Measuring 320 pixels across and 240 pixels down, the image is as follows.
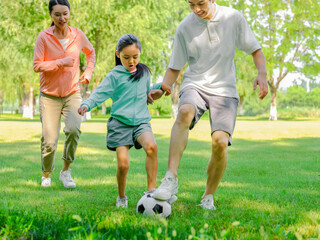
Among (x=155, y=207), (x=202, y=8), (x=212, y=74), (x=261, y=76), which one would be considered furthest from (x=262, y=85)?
(x=155, y=207)

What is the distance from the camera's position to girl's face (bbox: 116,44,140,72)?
15.4ft

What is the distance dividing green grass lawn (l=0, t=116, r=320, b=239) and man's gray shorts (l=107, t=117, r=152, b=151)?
0.69 meters

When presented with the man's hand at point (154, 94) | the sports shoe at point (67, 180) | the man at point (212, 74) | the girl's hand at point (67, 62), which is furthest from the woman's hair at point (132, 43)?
the sports shoe at point (67, 180)

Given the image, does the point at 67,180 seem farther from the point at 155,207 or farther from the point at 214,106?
the point at 214,106

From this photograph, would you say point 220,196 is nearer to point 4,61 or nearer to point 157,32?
point 157,32

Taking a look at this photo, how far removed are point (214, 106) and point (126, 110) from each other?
3.12 ft

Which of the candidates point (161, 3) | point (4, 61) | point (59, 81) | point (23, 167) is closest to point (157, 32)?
point (161, 3)

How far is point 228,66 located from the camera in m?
4.71

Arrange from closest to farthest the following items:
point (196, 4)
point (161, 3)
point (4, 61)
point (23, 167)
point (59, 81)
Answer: point (196, 4) → point (59, 81) → point (23, 167) → point (161, 3) → point (4, 61)

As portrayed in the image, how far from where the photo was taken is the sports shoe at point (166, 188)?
4070 millimetres

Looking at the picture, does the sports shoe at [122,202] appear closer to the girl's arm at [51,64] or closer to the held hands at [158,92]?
the held hands at [158,92]

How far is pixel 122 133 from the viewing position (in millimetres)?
4711

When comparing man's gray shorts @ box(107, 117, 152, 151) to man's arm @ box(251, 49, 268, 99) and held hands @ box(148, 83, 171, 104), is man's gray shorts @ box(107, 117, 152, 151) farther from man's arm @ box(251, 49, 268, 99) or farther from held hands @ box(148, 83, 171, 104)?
man's arm @ box(251, 49, 268, 99)

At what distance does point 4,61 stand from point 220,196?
3143cm
